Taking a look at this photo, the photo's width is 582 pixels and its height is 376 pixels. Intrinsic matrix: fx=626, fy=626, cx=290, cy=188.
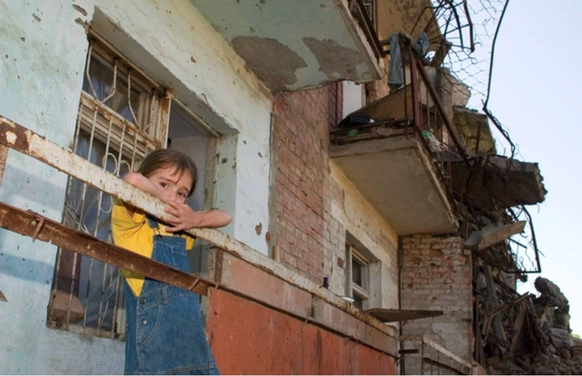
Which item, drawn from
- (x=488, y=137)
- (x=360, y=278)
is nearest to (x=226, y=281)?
(x=360, y=278)

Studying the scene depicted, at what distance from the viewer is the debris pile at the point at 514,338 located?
10531mm

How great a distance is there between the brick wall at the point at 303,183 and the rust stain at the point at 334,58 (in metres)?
0.64

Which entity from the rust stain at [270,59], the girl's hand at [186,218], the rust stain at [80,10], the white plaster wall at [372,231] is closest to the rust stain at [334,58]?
the rust stain at [270,59]

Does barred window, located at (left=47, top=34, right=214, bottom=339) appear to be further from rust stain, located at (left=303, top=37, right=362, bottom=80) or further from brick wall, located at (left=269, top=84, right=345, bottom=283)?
brick wall, located at (left=269, top=84, right=345, bottom=283)

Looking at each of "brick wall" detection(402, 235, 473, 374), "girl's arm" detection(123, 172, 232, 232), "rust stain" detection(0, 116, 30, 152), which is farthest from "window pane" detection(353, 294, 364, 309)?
"rust stain" detection(0, 116, 30, 152)

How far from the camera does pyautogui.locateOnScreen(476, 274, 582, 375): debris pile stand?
415 inches

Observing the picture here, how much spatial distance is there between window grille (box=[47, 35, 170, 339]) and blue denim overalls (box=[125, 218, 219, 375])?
1.18 metres

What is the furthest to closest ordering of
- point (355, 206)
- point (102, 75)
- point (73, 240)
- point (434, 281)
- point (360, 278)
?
point (434, 281), point (360, 278), point (355, 206), point (102, 75), point (73, 240)

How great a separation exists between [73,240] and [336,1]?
3.29 meters

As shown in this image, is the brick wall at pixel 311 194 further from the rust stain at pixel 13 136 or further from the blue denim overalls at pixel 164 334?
the rust stain at pixel 13 136

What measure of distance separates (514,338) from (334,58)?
7901mm

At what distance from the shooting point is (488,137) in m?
16.6

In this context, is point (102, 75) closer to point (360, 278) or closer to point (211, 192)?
point (211, 192)

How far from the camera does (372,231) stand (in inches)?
321
